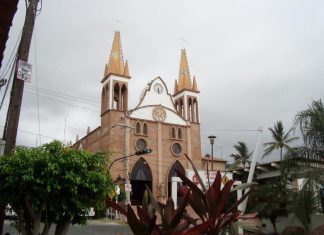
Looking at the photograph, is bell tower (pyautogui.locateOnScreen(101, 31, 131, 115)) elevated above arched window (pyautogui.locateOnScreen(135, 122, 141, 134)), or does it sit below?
above

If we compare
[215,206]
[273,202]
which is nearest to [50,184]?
[215,206]

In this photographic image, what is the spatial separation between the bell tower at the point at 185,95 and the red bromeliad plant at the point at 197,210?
41.6 meters

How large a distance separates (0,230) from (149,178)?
1242 inches

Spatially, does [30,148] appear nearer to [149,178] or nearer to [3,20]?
[3,20]

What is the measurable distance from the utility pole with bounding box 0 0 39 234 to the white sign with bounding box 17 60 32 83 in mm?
113

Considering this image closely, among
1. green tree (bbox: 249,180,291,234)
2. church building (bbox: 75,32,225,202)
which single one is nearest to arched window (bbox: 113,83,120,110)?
church building (bbox: 75,32,225,202)

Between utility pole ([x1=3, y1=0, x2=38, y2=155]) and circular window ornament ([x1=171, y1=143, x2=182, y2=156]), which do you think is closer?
utility pole ([x1=3, y1=0, x2=38, y2=155])

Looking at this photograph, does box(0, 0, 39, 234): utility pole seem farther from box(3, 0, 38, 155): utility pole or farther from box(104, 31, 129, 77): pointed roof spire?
box(104, 31, 129, 77): pointed roof spire

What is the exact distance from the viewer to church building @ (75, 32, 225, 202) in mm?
40094

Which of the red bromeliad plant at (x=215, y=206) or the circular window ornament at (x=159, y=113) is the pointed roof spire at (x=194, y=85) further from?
the red bromeliad plant at (x=215, y=206)

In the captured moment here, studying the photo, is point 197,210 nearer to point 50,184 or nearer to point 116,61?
point 50,184

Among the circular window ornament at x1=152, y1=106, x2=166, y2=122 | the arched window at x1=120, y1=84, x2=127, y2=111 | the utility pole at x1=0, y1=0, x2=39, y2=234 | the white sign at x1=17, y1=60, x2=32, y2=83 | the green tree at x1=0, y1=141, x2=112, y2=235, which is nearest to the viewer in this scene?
the green tree at x1=0, y1=141, x2=112, y2=235

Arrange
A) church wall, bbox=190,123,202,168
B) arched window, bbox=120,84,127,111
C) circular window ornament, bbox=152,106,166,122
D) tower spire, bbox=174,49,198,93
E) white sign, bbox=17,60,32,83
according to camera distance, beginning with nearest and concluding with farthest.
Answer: white sign, bbox=17,60,32,83 < arched window, bbox=120,84,127,111 < circular window ornament, bbox=152,106,166,122 < church wall, bbox=190,123,202,168 < tower spire, bbox=174,49,198,93

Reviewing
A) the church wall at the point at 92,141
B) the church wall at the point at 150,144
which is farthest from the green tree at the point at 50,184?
→ the church wall at the point at 92,141
